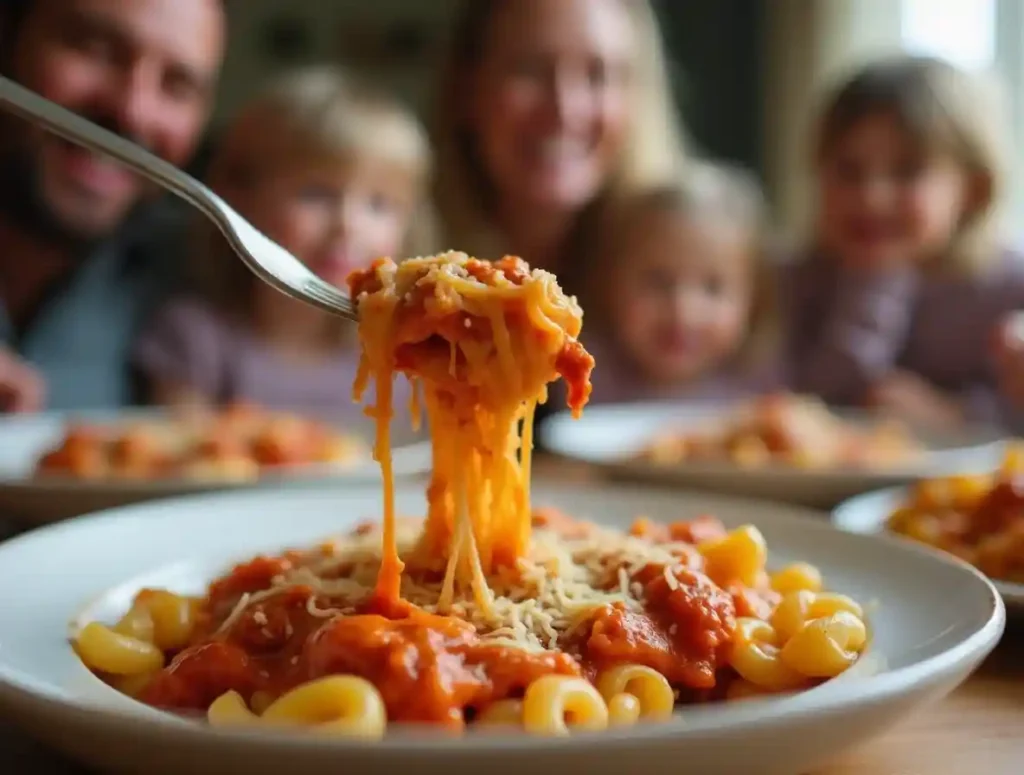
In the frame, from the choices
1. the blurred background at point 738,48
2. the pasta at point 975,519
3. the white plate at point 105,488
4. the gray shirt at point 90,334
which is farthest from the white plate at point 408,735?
the blurred background at point 738,48

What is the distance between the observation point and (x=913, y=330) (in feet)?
13.6

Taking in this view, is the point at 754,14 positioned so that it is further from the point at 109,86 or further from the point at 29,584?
the point at 29,584

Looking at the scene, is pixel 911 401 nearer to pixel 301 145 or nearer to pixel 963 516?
pixel 963 516

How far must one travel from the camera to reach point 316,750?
706 millimetres

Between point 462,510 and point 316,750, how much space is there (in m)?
0.50

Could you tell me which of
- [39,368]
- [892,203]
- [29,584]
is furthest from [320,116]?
[29,584]

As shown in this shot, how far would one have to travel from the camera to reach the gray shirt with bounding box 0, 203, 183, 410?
3.89 meters

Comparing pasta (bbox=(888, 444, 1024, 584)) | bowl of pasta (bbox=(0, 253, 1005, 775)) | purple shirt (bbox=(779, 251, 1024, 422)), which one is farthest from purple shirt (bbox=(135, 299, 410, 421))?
bowl of pasta (bbox=(0, 253, 1005, 775))

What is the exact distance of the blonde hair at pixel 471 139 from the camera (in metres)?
4.28

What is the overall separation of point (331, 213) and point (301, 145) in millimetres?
274

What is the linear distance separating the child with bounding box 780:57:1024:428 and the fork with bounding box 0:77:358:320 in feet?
9.78

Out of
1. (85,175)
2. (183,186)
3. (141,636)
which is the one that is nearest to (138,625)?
(141,636)

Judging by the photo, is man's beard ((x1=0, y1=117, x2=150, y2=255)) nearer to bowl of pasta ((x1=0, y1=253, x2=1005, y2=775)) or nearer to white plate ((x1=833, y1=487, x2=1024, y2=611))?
bowl of pasta ((x1=0, y1=253, x2=1005, y2=775))

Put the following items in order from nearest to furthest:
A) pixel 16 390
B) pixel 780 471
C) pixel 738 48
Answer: pixel 780 471, pixel 16 390, pixel 738 48
